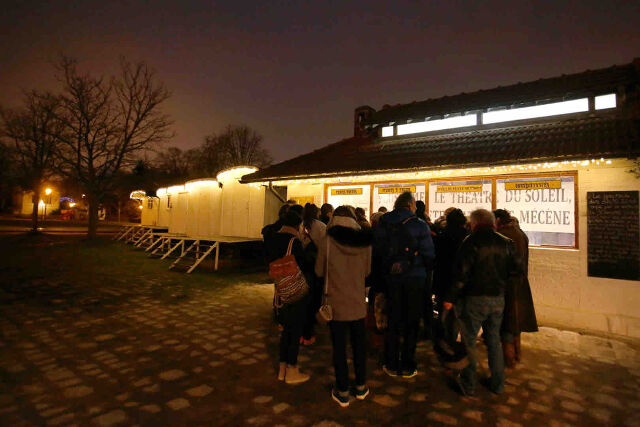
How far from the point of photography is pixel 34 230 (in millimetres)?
23094

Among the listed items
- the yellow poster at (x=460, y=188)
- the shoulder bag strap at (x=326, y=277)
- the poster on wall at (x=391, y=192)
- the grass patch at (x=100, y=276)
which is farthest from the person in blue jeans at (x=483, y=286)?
the grass patch at (x=100, y=276)

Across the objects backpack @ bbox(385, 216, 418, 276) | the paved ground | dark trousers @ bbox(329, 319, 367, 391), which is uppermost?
backpack @ bbox(385, 216, 418, 276)

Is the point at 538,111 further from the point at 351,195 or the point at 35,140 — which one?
the point at 35,140

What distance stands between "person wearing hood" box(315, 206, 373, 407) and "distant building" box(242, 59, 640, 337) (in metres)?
4.10

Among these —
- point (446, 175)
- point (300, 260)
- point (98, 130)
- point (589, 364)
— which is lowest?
point (589, 364)

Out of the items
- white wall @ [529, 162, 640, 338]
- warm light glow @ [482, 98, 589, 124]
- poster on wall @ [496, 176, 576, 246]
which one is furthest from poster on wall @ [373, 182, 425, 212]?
white wall @ [529, 162, 640, 338]

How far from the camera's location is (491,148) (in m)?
7.00

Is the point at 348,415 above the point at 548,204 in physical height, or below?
below

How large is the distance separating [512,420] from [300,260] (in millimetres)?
2568

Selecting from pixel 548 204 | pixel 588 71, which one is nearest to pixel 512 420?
pixel 548 204

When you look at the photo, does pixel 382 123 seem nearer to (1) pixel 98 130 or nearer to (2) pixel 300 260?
(2) pixel 300 260

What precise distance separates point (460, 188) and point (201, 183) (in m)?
12.0

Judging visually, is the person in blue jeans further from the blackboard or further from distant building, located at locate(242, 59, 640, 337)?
the blackboard

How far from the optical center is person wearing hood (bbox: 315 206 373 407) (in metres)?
3.44
